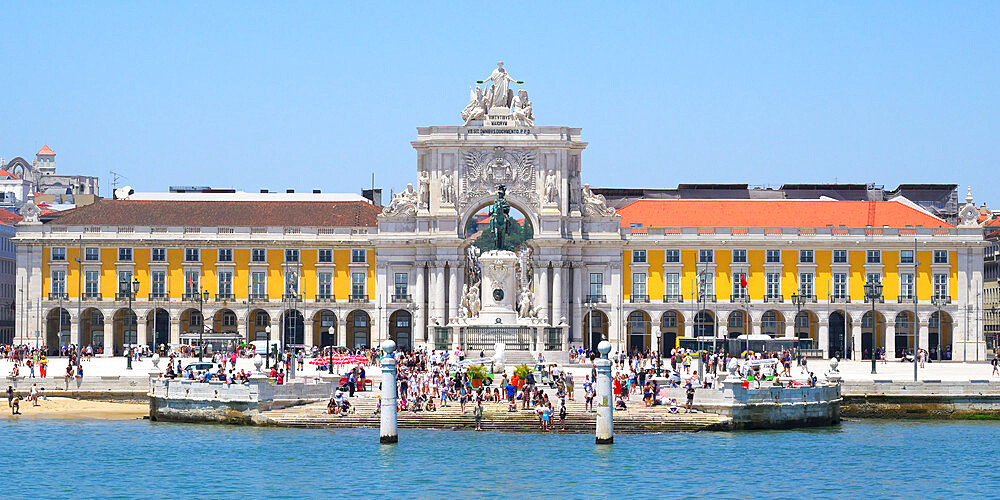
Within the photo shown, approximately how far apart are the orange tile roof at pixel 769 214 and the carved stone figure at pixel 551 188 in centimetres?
654

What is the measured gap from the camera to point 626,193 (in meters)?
130

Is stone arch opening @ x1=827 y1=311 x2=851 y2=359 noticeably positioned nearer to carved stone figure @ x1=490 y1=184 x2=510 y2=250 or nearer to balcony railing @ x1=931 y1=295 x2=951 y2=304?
balcony railing @ x1=931 y1=295 x2=951 y2=304

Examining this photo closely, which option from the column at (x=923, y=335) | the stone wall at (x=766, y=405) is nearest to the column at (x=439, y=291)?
the column at (x=923, y=335)

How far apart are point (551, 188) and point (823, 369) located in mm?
24215

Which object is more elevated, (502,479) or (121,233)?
(121,233)

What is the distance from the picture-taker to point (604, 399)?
190 feet

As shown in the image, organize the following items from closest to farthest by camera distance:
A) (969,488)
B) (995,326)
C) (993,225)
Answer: (969,488) → (995,326) → (993,225)

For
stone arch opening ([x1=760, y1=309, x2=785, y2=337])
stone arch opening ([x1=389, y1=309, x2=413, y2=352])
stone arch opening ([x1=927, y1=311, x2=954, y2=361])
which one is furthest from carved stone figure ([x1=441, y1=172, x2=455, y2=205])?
stone arch opening ([x1=927, y1=311, x2=954, y2=361])

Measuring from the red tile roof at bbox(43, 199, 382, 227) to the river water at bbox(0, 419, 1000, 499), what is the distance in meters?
49.1

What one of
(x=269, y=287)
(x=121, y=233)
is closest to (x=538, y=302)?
(x=269, y=287)

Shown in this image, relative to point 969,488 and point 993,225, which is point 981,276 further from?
point 969,488

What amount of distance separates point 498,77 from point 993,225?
4369 cm

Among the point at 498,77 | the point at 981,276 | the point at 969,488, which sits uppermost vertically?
the point at 498,77

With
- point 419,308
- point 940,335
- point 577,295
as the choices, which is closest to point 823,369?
point 940,335
